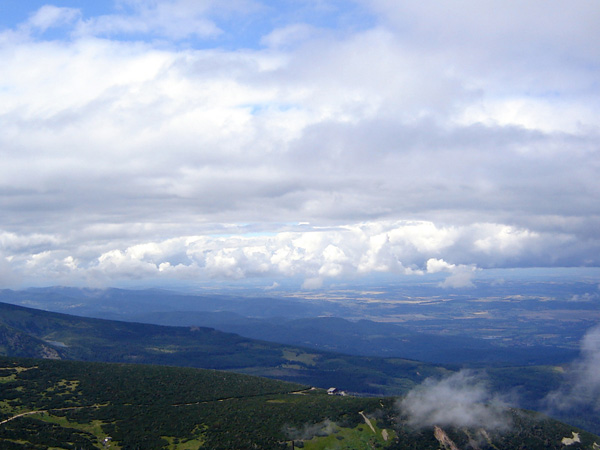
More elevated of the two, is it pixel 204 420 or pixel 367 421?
pixel 204 420

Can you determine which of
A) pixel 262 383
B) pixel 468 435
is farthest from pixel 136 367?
pixel 468 435

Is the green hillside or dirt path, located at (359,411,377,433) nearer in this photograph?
the green hillside

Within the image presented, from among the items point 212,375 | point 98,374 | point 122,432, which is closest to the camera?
point 122,432

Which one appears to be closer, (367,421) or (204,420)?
(204,420)

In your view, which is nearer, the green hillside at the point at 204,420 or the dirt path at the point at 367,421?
the green hillside at the point at 204,420

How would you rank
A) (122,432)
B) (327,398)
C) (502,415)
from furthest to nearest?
(327,398) < (502,415) < (122,432)

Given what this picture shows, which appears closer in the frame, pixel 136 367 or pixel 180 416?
pixel 180 416

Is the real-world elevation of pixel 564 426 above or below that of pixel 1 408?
below

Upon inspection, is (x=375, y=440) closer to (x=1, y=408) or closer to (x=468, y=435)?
(x=468, y=435)
